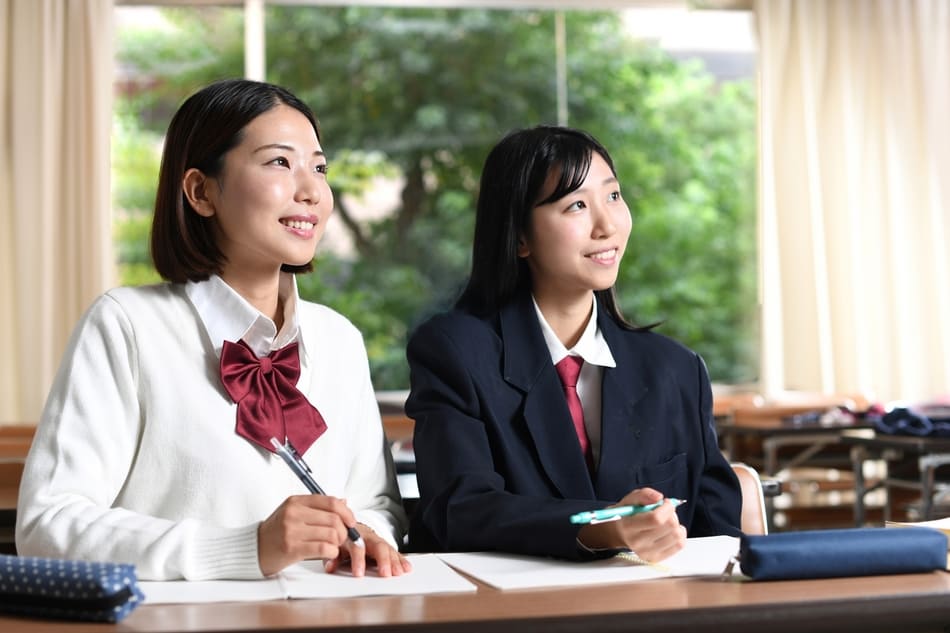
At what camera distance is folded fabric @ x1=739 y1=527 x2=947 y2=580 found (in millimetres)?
1305

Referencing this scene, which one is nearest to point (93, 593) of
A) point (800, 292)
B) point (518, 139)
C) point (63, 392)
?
point (63, 392)

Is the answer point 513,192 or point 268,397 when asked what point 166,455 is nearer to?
point 268,397

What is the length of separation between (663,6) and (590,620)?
6.48 metres

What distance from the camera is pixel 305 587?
4.36 feet

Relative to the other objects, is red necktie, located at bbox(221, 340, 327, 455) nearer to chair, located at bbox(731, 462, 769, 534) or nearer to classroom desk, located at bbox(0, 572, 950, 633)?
classroom desk, located at bbox(0, 572, 950, 633)

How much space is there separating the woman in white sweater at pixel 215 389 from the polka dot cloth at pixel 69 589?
19 centimetres

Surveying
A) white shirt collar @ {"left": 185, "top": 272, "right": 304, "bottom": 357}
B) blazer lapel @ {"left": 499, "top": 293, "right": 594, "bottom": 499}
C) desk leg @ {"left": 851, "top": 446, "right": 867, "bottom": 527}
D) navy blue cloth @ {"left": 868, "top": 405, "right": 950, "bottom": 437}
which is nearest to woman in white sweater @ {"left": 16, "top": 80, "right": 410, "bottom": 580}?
white shirt collar @ {"left": 185, "top": 272, "right": 304, "bottom": 357}

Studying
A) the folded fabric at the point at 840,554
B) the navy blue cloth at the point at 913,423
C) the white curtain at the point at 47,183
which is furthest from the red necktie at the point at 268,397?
the white curtain at the point at 47,183

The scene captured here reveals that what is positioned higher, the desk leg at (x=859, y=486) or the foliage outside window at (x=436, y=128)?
the foliage outside window at (x=436, y=128)

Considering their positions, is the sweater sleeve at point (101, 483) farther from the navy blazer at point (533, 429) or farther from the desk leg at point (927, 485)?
the desk leg at point (927, 485)

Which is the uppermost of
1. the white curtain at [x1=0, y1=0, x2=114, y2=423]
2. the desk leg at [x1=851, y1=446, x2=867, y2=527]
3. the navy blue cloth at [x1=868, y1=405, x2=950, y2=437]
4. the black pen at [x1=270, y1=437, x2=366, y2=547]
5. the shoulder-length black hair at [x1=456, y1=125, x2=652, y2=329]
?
the white curtain at [x1=0, y1=0, x2=114, y2=423]

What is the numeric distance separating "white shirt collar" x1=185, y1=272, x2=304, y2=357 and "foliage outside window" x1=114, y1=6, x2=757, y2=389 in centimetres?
543

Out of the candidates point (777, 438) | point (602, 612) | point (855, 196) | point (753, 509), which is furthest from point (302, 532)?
point (855, 196)

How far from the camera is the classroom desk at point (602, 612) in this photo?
114 centimetres
